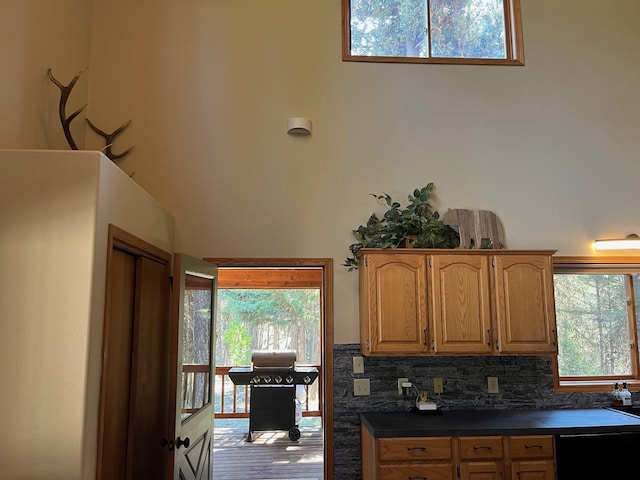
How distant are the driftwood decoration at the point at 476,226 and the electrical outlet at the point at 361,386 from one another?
120 cm

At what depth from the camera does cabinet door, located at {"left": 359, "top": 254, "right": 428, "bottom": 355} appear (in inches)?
125

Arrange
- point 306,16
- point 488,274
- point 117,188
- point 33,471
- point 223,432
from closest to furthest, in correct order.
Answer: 1. point 33,471
2. point 117,188
3. point 488,274
4. point 306,16
5. point 223,432

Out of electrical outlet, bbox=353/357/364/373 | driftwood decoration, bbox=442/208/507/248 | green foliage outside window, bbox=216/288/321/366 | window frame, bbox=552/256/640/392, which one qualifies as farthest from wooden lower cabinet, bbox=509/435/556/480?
green foliage outside window, bbox=216/288/321/366

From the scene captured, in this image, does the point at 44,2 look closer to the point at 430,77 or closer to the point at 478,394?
the point at 430,77

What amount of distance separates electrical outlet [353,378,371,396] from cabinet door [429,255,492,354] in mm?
582

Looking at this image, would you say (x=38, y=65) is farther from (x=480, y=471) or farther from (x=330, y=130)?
(x=480, y=471)

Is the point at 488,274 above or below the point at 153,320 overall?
above

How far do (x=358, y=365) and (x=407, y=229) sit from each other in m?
1.02

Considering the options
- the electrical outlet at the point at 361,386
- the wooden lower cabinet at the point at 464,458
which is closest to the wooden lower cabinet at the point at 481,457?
the wooden lower cabinet at the point at 464,458

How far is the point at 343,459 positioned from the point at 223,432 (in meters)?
3.38

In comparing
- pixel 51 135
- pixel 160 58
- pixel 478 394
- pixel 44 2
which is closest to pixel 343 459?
pixel 478 394

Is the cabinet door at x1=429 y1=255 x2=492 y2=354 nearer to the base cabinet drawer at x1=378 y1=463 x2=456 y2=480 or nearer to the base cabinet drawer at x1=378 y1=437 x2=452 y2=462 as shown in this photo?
the base cabinet drawer at x1=378 y1=437 x2=452 y2=462

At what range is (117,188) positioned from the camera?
2326 mm

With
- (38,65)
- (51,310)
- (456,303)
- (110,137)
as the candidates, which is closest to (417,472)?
(456,303)
